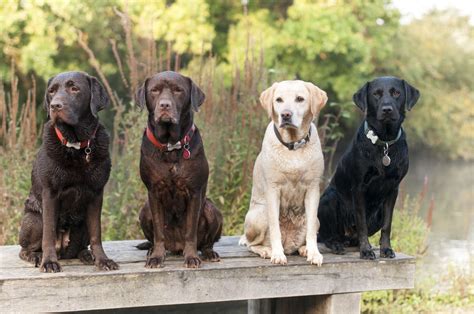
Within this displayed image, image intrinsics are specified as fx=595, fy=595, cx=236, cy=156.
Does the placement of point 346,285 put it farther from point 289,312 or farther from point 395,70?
point 395,70

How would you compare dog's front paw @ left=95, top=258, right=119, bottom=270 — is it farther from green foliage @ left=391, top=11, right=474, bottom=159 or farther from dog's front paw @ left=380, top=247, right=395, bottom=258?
green foliage @ left=391, top=11, right=474, bottom=159

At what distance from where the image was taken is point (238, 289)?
3627 mm

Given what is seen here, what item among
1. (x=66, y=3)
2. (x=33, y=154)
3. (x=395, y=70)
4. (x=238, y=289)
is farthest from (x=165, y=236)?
(x=395, y=70)

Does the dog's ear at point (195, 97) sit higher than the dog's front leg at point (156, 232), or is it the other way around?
the dog's ear at point (195, 97)

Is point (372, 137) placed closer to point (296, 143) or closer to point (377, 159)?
point (377, 159)

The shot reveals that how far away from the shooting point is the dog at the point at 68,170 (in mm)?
3266

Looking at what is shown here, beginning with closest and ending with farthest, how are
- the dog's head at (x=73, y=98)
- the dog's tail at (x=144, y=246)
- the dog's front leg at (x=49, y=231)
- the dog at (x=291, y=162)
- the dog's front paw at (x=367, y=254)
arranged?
the dog's head at (x=73, y=98) < the dog's front leg at (x=49, y=231) < the dog at (x=291, y=162) < the dog's front paw at (x=367, y=254) < the dog's tail at (x=144, y=246)

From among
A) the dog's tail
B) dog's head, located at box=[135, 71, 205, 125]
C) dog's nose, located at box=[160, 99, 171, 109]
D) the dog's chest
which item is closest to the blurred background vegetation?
the dog's tail

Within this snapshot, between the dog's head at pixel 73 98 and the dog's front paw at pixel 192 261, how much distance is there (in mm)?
992

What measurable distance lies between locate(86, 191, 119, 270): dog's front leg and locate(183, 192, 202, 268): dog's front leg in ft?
1.40

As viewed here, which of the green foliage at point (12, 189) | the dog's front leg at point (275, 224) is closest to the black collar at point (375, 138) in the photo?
the dog's front leg at point (275, 224)

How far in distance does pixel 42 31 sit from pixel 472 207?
1074cm

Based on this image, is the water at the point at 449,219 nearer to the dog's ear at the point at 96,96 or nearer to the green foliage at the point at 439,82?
the green foliage at the point at 439,82

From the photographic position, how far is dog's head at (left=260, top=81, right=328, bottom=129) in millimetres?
3574
